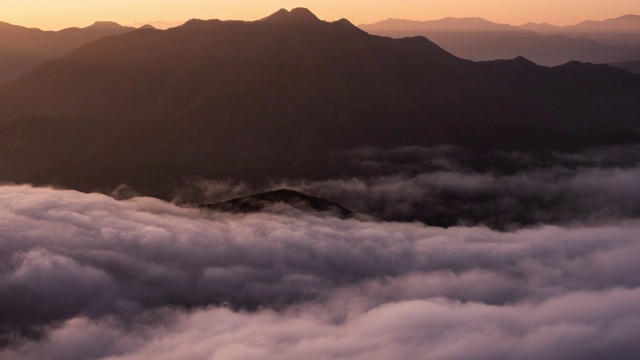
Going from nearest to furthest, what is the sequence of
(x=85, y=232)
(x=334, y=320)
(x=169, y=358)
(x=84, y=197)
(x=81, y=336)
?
(x=169, y=358) → (x=81, y=336) → (x=334, y=320) → (x=85, y=232) → (x=84, y=197)

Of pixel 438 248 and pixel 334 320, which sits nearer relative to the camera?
pixel 334 320

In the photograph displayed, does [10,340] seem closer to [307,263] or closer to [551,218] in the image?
[307,263]

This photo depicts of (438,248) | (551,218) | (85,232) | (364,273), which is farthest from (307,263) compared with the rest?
(551,218)

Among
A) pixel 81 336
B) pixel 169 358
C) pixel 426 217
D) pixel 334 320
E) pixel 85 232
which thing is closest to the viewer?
pixel 169 358

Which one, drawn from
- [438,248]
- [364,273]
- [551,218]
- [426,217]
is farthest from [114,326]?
[551,218]

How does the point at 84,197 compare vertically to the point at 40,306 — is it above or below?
above

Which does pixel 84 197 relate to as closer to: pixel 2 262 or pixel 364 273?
pixel 2 262

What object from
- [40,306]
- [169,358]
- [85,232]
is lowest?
[169,358]
